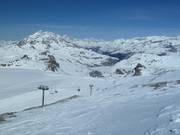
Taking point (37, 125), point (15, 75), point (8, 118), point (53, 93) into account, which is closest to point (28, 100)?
point (53, 93)

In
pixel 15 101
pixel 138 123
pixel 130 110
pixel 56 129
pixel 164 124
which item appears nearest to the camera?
pixel 164 124

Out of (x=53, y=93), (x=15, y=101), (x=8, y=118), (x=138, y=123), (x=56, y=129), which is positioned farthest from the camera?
(x=53, y=93)

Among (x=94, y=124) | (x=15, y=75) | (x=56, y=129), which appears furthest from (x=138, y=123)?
(x=15, y=75)

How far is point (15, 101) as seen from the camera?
218ft

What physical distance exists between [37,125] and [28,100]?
153ft

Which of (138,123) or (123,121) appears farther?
(123,121)

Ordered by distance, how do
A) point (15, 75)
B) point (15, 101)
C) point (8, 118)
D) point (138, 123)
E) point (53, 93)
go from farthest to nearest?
point (15, 75) → point (53, 93) → point (15, 101) → point (8, 118) → point (138, 123)

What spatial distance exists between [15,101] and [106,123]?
166 ft

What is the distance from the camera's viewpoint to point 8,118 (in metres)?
28.1

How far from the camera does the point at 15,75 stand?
13175 centimetres

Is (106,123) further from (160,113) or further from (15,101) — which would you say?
(15,101)

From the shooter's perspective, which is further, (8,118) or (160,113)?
(8,118)

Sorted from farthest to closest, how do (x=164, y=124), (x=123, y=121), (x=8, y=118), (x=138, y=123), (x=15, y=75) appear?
1. (x=15, y=75)
2. (x=8, y=118)
3. (x=123, y=121)
4. (x=138, y=123)
5. (x=164, y=124)

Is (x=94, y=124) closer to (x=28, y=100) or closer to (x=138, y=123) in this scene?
(x=138, y=123)
